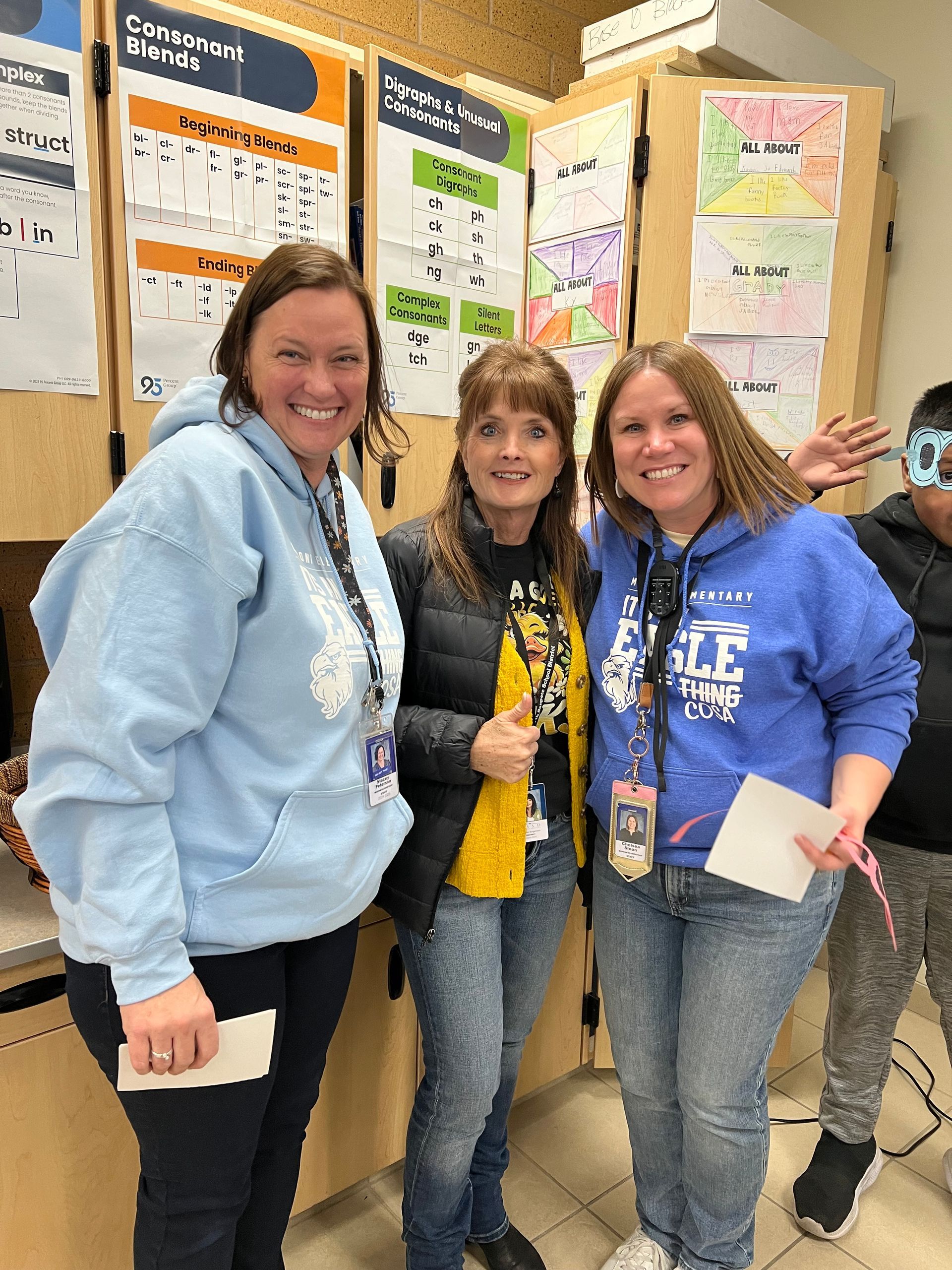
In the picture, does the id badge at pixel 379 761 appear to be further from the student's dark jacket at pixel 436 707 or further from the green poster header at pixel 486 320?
the green poster header at pixel 486 320

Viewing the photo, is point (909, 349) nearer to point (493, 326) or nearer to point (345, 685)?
point (493, 326)

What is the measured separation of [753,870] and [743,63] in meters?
1.85

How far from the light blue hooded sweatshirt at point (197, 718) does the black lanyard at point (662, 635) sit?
17.9 inches

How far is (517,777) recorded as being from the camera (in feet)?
4.15

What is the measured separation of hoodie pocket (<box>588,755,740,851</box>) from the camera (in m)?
1.26

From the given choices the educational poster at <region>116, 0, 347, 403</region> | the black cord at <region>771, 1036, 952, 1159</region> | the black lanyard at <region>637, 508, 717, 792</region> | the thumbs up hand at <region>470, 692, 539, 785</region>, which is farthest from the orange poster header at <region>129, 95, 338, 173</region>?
the black cord at <region>771, 1036, 952, 1159</region>

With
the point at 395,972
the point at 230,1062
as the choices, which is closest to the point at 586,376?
the point at 395,972

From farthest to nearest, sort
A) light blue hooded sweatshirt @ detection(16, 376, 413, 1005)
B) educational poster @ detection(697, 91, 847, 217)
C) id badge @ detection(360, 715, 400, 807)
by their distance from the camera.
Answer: educational poster @ detection(697, 91, 847, 217) < id badge @ detection(360, 715, 400, 807) < light blue hooded sweatshirt @ detection(16, 376, 413, 1005)

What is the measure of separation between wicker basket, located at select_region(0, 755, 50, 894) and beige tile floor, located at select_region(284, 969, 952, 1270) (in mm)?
1001

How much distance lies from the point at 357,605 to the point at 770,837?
23.3 inches

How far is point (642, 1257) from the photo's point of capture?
1557 mm

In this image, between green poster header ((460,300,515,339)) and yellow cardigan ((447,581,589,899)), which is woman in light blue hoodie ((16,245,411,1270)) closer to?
yellow cardigan ((447,581,589,899))

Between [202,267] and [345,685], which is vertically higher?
[202,267]

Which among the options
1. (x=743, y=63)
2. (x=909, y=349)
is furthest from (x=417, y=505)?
(x=909, y=349)
